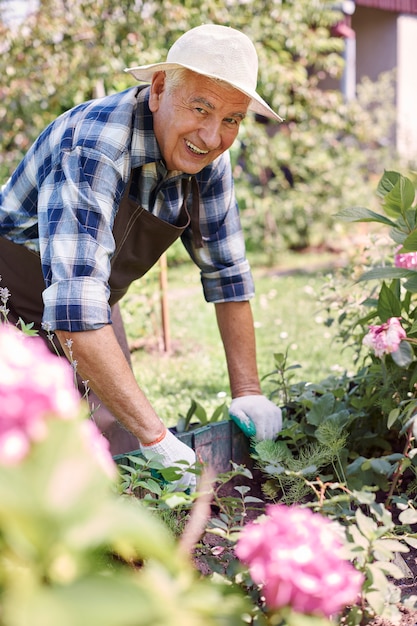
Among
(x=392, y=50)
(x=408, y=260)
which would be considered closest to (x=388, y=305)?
(x=408, y=260)

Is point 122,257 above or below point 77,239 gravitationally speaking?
below

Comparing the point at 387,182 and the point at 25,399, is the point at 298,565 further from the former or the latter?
the point at 387,182

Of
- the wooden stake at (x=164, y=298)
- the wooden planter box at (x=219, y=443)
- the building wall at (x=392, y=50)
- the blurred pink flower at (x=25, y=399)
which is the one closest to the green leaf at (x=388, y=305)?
the wooden planter box at (x=219, y=443)

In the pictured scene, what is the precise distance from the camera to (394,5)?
1046 cm

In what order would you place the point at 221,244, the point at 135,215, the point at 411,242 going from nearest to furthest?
the point at 411,242, the point at 135,215, the point at 221,244

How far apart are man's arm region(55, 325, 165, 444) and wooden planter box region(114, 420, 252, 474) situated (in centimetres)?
26

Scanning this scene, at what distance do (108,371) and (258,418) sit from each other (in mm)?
546

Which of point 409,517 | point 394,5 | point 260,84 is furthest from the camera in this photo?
point 394,5

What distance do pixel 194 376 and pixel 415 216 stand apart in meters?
2.24

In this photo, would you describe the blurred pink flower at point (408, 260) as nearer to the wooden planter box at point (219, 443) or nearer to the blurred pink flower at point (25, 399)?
the wooden planter box at point (219, 443)

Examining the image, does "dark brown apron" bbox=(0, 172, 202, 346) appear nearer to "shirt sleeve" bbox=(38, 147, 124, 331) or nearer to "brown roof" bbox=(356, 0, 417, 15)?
"shirt sleeve" bbox=(38, 147, 124, 331)

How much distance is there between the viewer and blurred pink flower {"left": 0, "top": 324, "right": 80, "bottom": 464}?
60 centimetres

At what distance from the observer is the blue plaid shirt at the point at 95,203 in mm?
1765

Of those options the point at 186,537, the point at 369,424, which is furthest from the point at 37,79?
the point at 186,537
